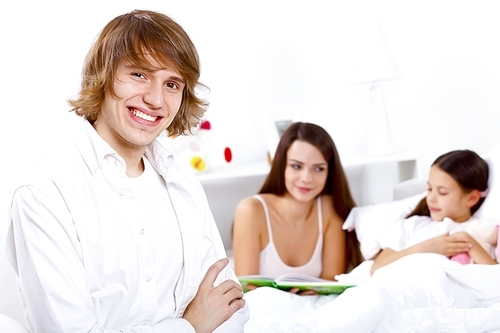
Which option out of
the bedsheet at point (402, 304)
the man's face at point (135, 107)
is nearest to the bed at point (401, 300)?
the bedsheet at point (402, 304)

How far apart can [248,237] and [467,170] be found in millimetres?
765

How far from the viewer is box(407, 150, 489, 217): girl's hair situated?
2.38m

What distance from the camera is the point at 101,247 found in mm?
1285

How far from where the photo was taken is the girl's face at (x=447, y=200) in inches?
94.1

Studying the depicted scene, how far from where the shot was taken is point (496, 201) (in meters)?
2.32

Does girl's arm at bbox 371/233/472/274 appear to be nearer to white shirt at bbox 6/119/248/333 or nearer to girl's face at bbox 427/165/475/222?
girl's face at bbox 427/165/475/222

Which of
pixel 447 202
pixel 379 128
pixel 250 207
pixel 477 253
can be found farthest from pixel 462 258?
pixel 379 128

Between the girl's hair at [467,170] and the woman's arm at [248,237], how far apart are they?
0.64m

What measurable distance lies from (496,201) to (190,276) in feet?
4.09

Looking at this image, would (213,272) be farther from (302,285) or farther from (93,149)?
(302,285)

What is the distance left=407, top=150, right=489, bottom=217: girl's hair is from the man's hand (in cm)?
114

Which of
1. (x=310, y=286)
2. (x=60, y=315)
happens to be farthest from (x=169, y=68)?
(x=310, y=286)

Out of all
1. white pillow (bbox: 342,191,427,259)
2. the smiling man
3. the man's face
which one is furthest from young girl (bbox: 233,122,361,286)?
the man's face

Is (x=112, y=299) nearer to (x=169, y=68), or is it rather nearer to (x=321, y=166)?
(x=169, y=68)
